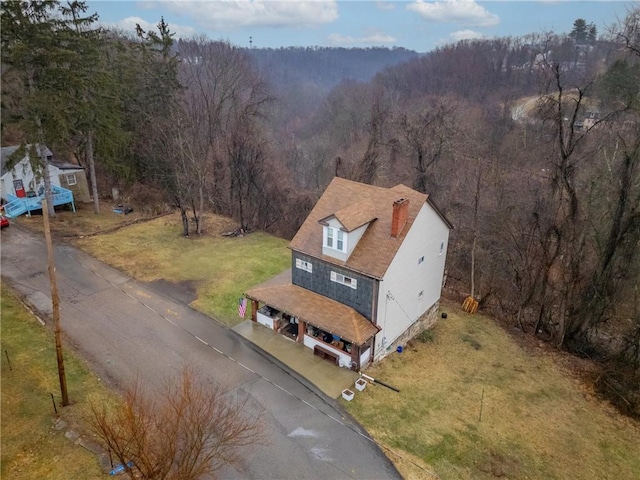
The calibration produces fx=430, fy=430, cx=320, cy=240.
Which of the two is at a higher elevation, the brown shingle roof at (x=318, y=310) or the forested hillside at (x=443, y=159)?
the forested hillside at (x=443, y=159)

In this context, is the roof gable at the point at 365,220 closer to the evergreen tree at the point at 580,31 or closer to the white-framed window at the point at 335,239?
the white-framed window at the point at 335,239

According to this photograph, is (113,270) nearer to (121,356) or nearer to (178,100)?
(121,356)

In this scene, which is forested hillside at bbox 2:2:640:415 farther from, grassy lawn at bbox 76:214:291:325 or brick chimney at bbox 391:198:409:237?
brick chimney at bbox 391:198:409:237

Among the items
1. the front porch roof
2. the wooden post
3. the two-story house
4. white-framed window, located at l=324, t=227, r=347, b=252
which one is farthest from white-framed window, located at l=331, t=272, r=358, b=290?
the wooden post

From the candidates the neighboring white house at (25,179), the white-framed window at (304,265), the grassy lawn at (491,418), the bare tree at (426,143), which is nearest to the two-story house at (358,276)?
the white-framed window at (304,265)

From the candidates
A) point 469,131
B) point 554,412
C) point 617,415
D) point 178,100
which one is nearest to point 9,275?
point 178,100

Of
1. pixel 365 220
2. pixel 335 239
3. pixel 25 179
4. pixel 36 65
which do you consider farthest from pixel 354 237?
pixel 25 179
